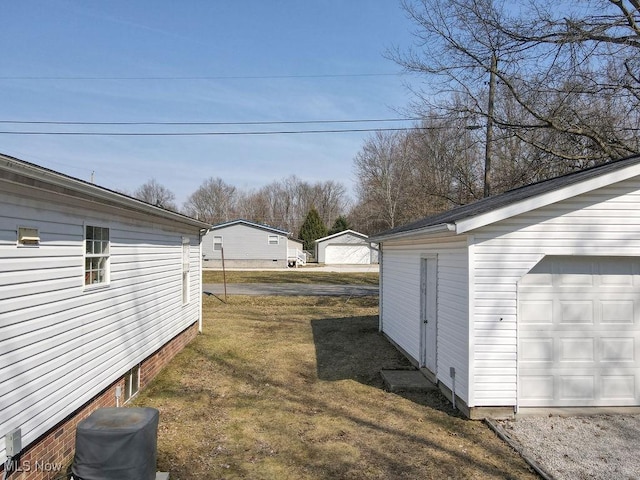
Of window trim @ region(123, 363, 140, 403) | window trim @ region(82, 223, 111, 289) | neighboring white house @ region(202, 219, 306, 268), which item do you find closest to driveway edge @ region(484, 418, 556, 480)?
window trim @ region(123, 363, 140, 403)

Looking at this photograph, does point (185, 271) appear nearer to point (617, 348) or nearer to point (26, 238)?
point (26, 238)

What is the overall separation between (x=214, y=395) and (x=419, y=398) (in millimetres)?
3380

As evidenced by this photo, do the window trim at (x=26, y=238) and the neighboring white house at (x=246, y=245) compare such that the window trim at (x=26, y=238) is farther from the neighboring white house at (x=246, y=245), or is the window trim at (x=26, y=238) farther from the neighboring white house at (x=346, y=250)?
the neighboring white house at (x=346, y=250)

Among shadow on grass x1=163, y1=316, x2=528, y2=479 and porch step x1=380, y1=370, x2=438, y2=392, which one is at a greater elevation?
porch step x1=380, y1=370, x2=438, y2=392

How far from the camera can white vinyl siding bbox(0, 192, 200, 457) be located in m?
3.91

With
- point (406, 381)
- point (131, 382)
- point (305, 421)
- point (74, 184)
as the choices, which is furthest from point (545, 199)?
point (131, 382)

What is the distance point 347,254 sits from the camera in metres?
50.9

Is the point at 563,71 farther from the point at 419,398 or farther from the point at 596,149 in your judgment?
the point at 419,398

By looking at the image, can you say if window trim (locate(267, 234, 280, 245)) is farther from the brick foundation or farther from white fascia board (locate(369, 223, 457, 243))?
the brick foundation

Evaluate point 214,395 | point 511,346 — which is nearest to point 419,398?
point 511,346

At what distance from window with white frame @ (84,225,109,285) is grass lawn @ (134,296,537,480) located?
2.17m

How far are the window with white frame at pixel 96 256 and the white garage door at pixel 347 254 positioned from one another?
1759 inches

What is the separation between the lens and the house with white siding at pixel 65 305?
12.8 ft

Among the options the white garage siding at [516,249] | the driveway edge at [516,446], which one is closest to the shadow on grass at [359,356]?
the driveway edge at [516,446]
